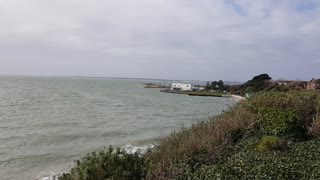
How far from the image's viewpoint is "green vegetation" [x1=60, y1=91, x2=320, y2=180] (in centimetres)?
614

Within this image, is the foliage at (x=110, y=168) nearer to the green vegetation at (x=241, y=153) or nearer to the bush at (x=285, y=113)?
the green vegetation at (x=241, y=153)

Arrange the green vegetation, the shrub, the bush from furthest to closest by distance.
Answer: the bush → the shrub → the green vegetation

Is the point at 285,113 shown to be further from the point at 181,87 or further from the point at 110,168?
the point at 181,87

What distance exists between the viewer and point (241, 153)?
729cm

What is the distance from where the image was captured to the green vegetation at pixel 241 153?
614cm

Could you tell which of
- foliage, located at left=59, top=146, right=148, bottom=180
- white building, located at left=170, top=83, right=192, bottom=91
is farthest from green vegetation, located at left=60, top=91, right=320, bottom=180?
white building, located at left=170, top=83, right=192, bottom=91

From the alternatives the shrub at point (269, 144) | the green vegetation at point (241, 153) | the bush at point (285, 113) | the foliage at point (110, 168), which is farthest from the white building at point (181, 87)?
the foliage at point (110, 168)

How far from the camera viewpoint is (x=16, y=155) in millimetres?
16328

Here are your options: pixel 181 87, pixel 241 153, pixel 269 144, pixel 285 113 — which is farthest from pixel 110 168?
pixel 181 87

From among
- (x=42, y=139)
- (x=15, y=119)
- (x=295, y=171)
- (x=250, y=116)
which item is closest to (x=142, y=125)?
(x=42, y=139)

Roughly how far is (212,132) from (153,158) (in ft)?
7.07

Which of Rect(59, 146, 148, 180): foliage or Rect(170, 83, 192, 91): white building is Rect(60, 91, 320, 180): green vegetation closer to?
Rect(59, 146, 148, 180): foliage

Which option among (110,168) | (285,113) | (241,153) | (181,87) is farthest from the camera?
(181,87)

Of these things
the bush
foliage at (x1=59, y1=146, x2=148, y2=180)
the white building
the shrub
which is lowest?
the white building
